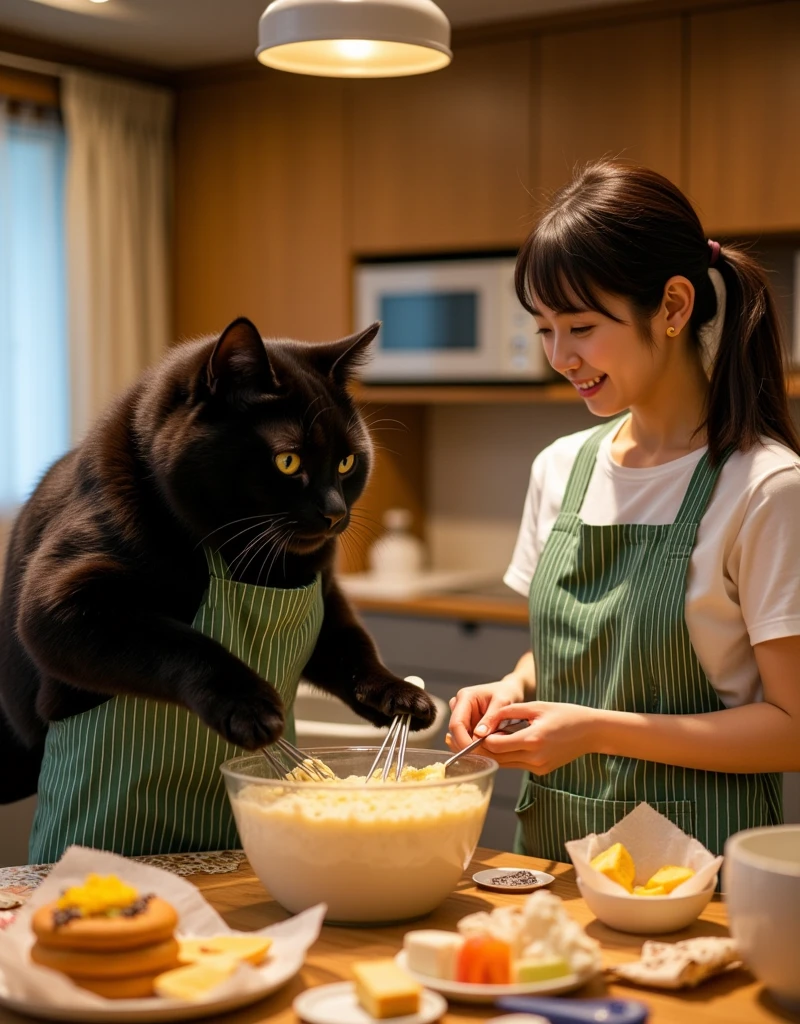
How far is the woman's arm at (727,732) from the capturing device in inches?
54.0

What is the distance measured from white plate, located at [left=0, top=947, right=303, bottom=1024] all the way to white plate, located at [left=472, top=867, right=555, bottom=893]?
1.13 ft

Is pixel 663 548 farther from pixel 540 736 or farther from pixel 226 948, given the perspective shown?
pixel 226 948

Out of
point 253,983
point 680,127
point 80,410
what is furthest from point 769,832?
point 80,410

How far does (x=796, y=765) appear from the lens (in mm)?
1407

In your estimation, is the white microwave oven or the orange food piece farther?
the white microwave oven

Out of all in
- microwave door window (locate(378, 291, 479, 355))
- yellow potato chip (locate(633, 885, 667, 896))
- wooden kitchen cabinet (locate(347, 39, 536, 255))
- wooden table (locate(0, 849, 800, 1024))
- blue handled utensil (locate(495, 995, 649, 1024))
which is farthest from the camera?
microwave door window (locate(378, 291, 479, 355))

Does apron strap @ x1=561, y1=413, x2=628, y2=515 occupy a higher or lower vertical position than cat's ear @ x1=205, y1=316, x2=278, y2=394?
lower

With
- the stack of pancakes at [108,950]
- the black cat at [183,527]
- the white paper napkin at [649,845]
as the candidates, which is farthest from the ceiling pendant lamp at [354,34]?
the stack of pancakes at [108,950]

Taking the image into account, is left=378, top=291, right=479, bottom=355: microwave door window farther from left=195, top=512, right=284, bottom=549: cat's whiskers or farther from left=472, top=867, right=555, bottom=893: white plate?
left=472, top=867, right=555, bottom=893: white plate

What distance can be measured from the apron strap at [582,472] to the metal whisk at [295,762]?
22.8 inches

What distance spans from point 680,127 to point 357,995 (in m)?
2.69

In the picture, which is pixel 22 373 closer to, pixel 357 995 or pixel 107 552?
pixel 107 552

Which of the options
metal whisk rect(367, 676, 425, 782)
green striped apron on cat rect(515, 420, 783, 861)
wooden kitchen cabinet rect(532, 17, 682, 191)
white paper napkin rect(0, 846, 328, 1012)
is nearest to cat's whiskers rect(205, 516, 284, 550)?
metal whisk rect(367, 676, 425, 782)

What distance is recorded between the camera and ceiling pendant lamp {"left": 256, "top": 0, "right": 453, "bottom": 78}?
4.84ft
